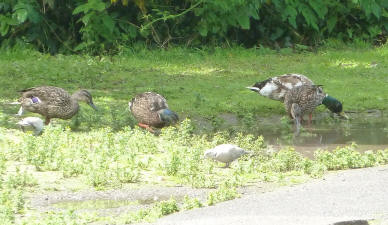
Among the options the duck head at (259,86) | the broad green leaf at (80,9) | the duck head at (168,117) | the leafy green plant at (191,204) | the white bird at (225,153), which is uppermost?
the leafy green plant at (191,204)

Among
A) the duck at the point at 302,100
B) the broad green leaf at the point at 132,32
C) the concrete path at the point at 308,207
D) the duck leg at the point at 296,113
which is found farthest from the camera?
the broad green leaf at the point at 132,32

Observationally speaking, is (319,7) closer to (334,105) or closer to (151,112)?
(334,105)

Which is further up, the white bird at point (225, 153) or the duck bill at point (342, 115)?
the white bird at point (225, 153)

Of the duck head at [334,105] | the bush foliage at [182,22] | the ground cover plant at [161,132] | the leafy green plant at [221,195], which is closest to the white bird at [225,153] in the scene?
the ground cover plant at [161,132]

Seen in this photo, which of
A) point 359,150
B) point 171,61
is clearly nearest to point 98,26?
point 171,61

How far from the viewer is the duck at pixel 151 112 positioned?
436 inches

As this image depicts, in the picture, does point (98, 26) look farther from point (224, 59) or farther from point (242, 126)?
point (242, 126)

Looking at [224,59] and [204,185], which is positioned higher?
[204,185]

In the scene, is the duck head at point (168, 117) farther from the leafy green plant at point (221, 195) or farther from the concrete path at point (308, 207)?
the leafy green plant at point (221, 195)

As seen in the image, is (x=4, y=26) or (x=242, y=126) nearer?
(x=242, y=126)

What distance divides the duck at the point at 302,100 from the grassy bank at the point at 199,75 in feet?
1.74

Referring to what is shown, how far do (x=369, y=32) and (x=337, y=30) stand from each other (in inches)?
28.3

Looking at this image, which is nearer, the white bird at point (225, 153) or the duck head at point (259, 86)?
the white bird at point (225, 153)

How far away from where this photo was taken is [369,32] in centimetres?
1898
